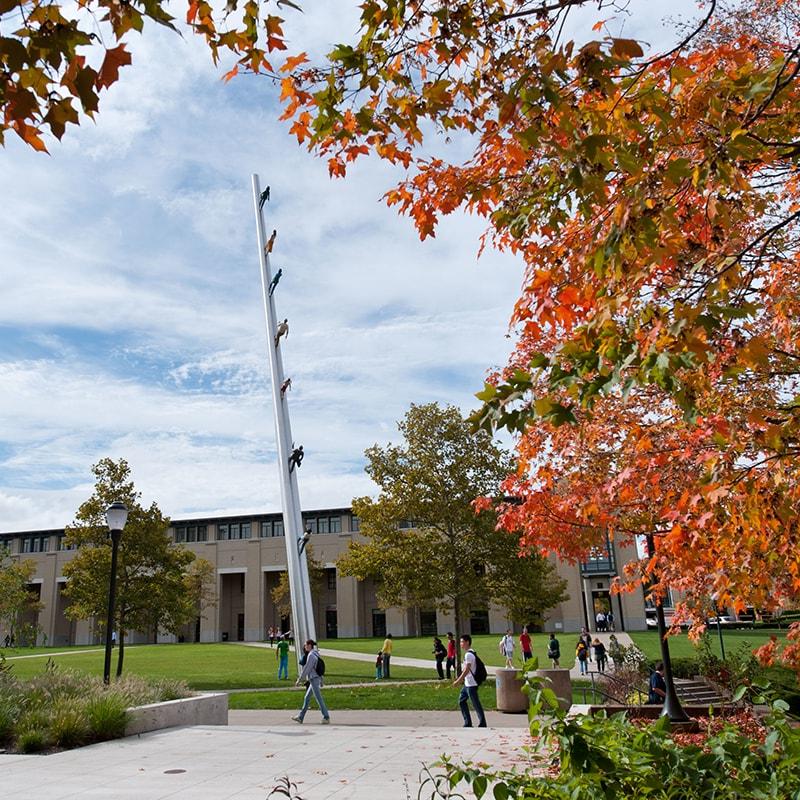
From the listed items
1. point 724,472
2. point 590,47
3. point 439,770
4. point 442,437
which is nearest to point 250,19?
point 590,47

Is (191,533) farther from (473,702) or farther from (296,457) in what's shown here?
(473,702)

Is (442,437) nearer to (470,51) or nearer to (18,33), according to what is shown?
(470,51)

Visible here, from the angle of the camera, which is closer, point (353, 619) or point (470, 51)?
point (470, 51)

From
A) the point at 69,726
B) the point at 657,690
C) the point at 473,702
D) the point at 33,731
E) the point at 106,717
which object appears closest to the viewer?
the point at 33,731

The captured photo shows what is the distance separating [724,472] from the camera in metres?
5.27

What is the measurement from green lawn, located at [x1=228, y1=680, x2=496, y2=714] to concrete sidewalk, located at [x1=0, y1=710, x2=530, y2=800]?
5.40 meters

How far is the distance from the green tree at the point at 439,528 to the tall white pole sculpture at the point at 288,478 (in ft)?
13.2

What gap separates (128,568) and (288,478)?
10923 millimetres

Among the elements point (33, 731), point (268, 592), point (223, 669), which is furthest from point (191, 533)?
point (33, 731)

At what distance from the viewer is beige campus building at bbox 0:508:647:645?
72500 millimetres

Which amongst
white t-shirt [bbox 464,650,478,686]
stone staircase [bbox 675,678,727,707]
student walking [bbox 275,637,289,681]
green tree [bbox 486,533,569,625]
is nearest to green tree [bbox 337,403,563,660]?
green tree [bbox 486,533,569,625]

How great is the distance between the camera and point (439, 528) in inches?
1079

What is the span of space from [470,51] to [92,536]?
29.2m

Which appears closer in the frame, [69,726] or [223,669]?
[69,726]
